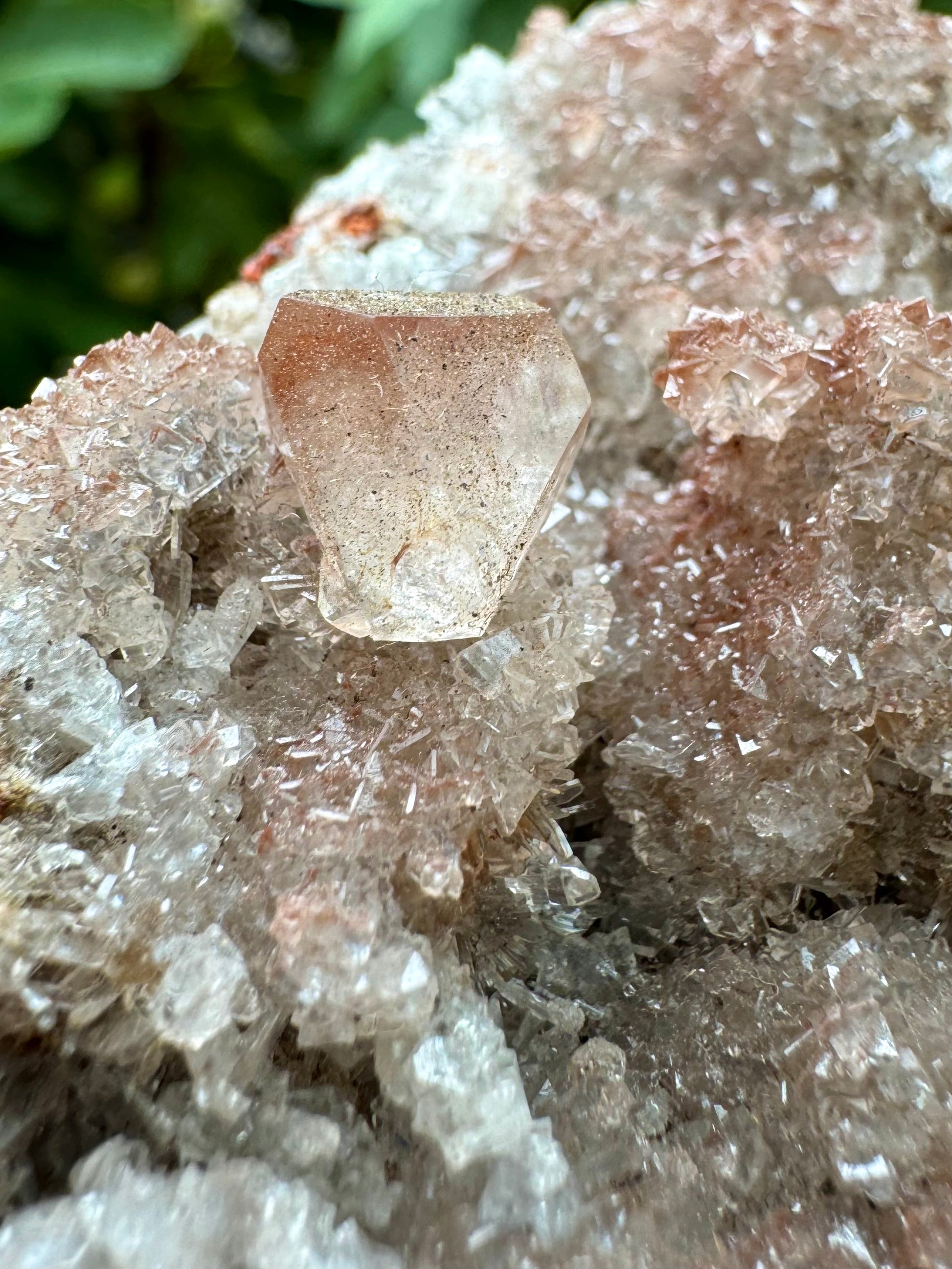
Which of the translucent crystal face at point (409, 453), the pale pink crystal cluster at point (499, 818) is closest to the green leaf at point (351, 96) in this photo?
the pale pink crystal cluster at point (499, 818)

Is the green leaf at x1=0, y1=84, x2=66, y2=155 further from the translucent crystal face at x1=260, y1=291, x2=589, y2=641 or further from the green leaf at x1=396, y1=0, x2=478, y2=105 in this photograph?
the translucent crystal face at x1=260, y1=291, x2=589, y2=641

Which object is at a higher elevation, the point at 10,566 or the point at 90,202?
the point at 10,566

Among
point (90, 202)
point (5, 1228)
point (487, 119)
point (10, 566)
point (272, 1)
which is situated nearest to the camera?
point (5, 1228)

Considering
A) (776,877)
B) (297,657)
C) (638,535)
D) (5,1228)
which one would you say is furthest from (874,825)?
(5,1228)

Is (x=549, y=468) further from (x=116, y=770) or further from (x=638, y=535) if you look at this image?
(x=116, y=770)

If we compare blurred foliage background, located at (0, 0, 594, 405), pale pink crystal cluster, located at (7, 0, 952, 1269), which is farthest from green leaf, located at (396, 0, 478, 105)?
pale pink crystal cluster, located at (7, 0, 952, 1269)
